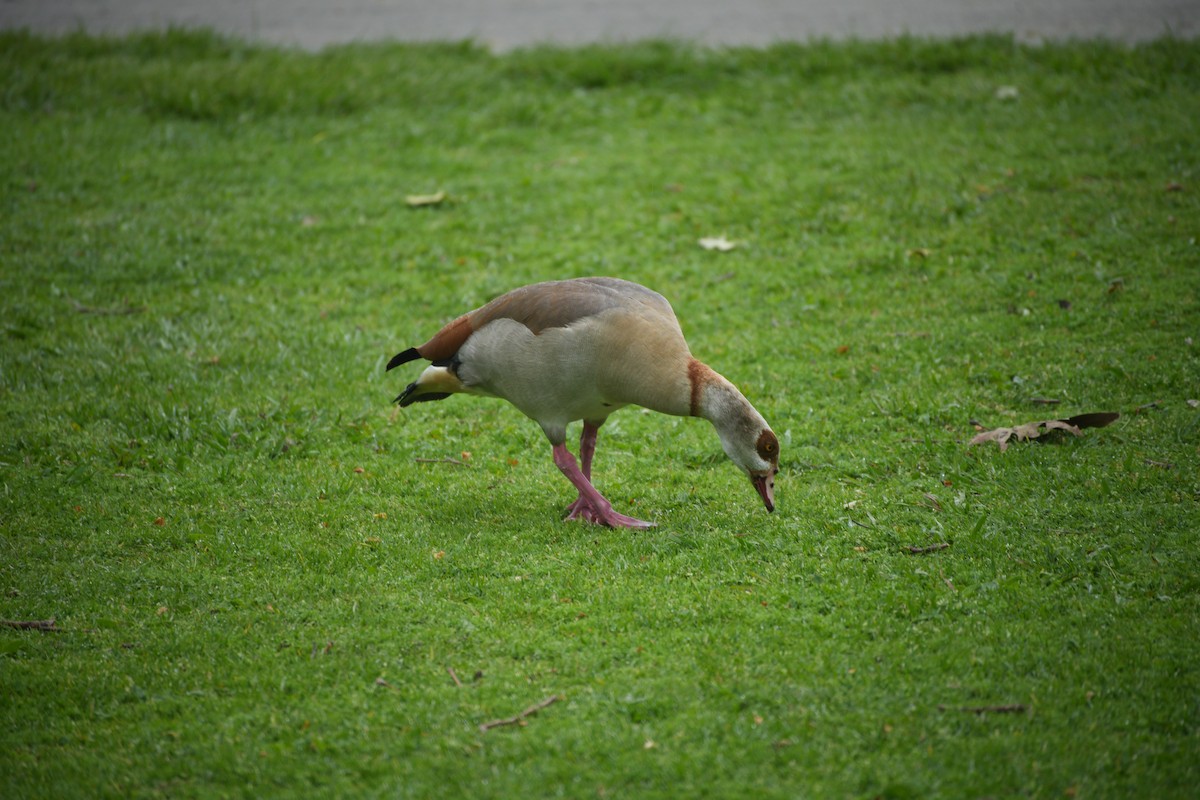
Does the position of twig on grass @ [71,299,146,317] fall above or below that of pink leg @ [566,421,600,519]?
above

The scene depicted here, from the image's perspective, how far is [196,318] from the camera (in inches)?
333

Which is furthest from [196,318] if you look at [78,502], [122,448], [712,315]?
[712,315]

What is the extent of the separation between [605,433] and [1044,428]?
2.65 meters

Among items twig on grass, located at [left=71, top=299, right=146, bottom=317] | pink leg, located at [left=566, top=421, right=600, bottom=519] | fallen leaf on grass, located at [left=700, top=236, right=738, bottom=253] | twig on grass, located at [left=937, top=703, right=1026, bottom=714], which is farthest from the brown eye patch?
twig on grass, located at [left=71, top=299, right=146, bottom=317]

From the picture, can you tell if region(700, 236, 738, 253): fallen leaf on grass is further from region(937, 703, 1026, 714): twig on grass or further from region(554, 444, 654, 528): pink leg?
region(937, 703, 1026, 714): twig on grass

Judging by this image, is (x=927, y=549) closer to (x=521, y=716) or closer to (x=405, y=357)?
(x=521, y=716)

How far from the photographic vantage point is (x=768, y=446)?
5535 mm

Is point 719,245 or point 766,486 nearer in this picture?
point 766,486

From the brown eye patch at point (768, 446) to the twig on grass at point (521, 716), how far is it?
1746 millimetres

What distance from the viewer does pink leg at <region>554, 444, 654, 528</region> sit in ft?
19.3

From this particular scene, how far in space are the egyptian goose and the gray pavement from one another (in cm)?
830

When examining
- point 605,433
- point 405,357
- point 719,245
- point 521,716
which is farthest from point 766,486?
point 719,245

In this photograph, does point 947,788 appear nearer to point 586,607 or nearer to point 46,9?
point 586,607

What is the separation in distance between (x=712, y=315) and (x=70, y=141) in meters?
7.25
